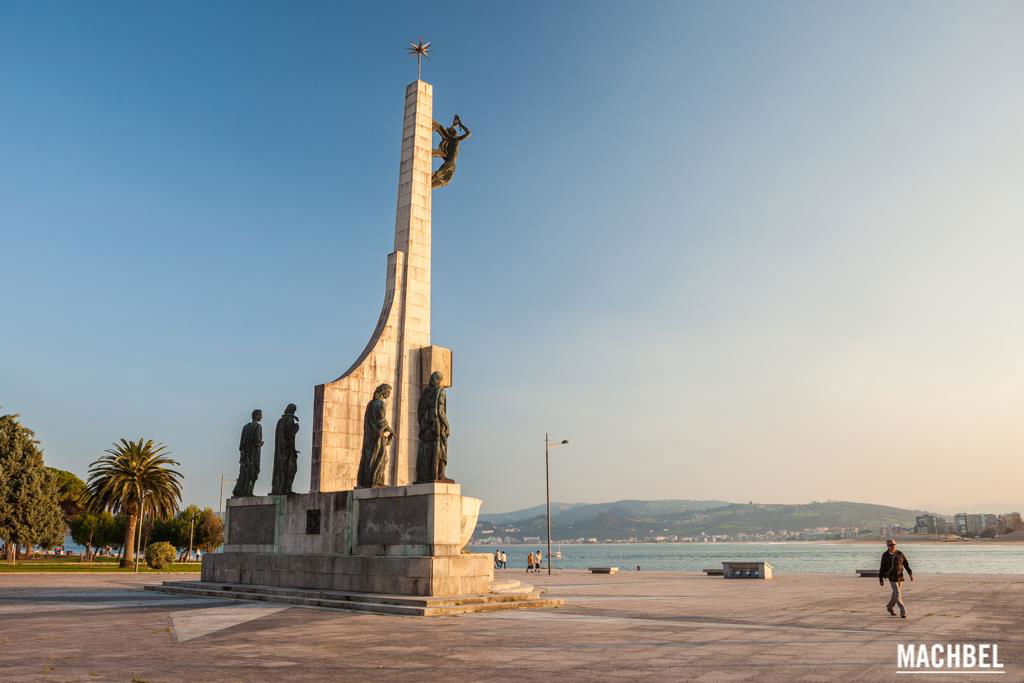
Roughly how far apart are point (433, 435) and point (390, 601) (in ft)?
14.0

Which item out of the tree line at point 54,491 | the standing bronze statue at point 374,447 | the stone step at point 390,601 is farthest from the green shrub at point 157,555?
the standing bronze statue at point 374,447

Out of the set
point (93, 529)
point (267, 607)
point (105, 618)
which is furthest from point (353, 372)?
point (93, 529)

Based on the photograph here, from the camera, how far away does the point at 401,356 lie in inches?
1013

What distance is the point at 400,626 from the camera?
14484mm

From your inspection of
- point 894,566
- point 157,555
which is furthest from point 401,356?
point 157,555

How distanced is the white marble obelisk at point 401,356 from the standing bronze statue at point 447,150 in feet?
3.23

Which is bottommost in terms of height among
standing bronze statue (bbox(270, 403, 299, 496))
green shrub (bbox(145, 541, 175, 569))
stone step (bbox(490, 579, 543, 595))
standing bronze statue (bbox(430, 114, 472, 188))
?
green shrub (bbox(145, 541, 175, 569))

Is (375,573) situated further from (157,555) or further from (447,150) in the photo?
(157,555)

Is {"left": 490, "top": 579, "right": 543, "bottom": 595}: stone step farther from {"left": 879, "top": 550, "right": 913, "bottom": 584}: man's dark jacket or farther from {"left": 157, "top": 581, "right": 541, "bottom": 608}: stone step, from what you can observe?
{"left": 879, "top": 550, "right": 913, "bottom": 584}: man's dark jacket

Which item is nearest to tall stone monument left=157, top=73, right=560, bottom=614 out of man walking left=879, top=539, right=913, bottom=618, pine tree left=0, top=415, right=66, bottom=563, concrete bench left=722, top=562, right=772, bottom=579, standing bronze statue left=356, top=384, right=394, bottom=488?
standing bronze statue left=356, top=384, right=394, bottom=488

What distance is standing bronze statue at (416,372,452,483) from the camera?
19516 mm

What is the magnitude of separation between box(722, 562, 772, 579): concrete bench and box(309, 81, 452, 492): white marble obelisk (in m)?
19.7

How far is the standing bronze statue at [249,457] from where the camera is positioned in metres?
25.5

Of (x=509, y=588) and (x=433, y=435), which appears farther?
(x=509, y=588)
